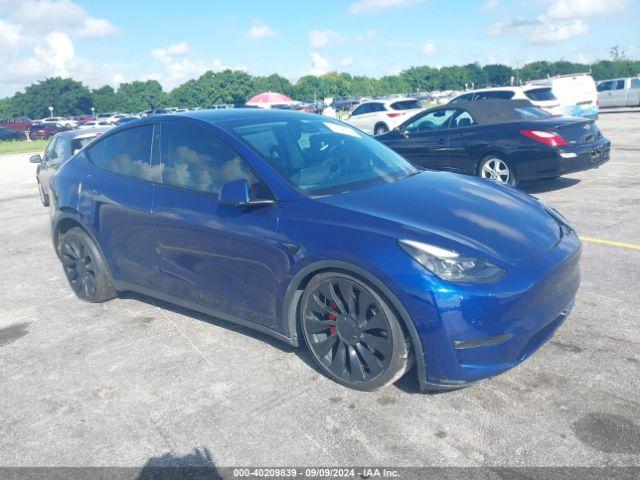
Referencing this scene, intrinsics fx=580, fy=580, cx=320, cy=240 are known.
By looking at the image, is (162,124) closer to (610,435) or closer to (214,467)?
(214,467)

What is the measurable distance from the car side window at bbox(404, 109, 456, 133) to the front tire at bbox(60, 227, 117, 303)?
6.28 metres

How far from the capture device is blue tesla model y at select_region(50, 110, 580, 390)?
304 cm

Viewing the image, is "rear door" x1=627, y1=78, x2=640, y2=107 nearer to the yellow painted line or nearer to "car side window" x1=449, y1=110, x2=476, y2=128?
"car side window" x1=449, y1=110, x2=476, y2=128

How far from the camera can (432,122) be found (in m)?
9.94

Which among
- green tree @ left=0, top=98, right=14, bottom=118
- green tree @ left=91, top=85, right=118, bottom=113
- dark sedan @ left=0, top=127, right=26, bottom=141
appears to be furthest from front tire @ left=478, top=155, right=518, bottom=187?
green tree @ left=0, top=98, right=14, bottom=118

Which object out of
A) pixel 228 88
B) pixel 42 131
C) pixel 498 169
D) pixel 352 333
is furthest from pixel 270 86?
pixel 352 333

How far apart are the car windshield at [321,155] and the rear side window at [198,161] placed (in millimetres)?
168

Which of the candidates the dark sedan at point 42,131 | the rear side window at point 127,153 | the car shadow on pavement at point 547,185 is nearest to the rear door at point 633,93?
the car shadow on pavement at point 547,185

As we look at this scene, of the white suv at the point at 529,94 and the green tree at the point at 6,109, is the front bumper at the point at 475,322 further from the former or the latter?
the green tree at the point at 6,109

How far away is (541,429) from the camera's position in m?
2.95

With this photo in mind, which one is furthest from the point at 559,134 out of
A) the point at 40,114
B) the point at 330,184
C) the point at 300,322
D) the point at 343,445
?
the point at 40,114

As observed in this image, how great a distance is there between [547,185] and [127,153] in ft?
23.7

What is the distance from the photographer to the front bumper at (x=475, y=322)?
2953 millimetres

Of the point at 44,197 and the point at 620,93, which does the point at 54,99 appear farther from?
the point at 44,197
